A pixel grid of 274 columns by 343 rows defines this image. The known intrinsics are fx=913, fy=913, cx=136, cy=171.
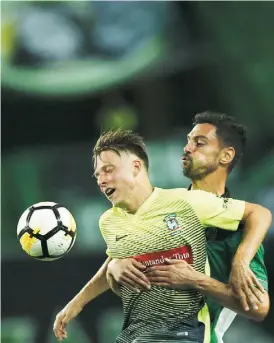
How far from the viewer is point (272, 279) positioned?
8227mm

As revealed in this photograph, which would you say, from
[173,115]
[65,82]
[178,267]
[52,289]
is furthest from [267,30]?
[178,267]

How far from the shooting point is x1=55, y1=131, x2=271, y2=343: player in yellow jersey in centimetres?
444

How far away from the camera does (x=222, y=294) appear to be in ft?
14.7

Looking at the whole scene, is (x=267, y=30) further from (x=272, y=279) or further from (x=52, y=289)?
(x=52, y=289)

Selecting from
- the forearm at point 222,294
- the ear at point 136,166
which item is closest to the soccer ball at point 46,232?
the ear at point 136,166

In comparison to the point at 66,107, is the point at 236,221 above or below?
below

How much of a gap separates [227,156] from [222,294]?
85 centimetres

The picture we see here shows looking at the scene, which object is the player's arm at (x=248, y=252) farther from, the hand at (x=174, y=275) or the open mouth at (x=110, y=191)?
the open mouth at (x=110, y=191)

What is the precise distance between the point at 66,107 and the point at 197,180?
380 centimetres

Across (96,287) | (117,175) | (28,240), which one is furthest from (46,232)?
(117,175)

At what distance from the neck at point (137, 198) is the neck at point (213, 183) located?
14.3 inches

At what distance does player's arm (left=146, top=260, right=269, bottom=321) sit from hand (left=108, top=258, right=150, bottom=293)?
4 centimetres

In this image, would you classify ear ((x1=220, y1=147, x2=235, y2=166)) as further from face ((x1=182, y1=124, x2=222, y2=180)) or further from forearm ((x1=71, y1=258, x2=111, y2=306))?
forearm ((x1=71, y1=258, x2=111, y2=306))

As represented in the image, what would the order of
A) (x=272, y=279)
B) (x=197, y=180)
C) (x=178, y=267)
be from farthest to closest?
(x=272, y=279)
(x=197, y=180)
(x=178, y=267)
